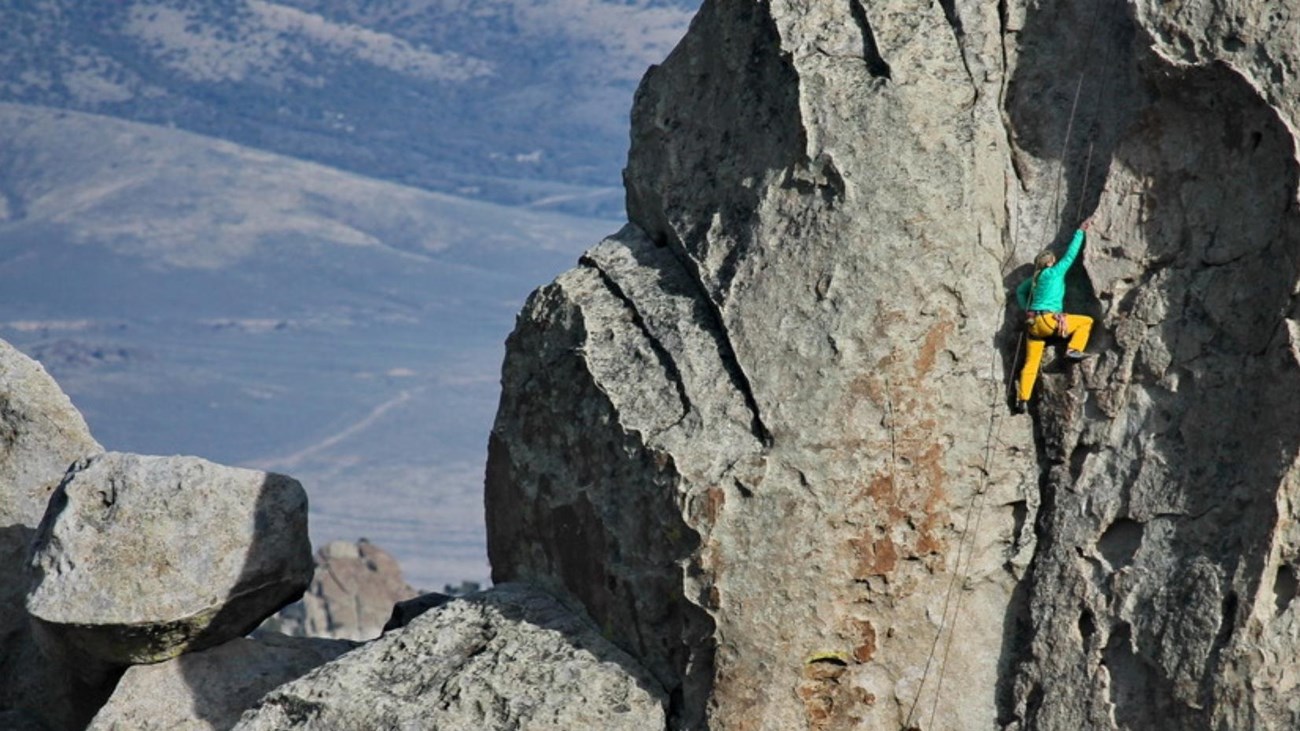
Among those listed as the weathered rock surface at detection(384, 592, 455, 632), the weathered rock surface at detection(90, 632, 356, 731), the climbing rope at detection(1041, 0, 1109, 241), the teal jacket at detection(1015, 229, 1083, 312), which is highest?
the climbing rope at detection(1041, 0, 1109, 241)

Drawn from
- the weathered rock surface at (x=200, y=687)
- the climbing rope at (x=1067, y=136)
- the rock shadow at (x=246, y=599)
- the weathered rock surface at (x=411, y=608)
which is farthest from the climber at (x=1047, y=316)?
the weathered rock surface at (x=200, y=687)

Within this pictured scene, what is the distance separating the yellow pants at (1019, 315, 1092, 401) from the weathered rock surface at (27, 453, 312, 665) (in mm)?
6190

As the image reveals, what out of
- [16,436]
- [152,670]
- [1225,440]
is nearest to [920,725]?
[1225,440]

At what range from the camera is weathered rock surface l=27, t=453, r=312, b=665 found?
17.6 m

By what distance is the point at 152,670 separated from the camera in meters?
18.0

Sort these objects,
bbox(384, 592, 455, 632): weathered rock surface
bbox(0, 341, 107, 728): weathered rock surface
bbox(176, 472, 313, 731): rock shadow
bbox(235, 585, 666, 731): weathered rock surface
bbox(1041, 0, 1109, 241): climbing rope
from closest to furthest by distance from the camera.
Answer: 1. bbox(235, 585, 666, 731): weathered rock surface
2. bbox(1041, 0, 1109, 241): climbing rope
3. bbox(176, 472, 313, 731): rock shadow
4. bbox(384, 592, 455, 632): weathered rock surface
5. bbox(0, 341, 107, 728): weathered rock surface

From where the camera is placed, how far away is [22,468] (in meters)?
20.4

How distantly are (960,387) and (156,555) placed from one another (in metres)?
6.63

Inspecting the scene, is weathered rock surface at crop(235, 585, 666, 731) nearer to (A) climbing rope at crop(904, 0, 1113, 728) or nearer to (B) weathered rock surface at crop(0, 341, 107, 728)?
(A) climbing rope at crop(904, 0, 1113, 728)

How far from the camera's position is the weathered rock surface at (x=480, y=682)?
15867 mm

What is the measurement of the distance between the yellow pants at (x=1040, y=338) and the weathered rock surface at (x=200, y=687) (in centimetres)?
649

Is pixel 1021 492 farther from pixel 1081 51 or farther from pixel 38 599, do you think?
pixel 38 599

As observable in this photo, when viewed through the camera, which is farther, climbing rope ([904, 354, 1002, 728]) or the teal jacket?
climbing rope ([904, 354, 1002, 728])

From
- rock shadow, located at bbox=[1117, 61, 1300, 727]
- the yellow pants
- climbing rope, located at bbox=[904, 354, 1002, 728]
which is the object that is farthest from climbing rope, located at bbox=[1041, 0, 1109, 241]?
climbing rope, located at bbox=[904, 354, 1002, 728]
